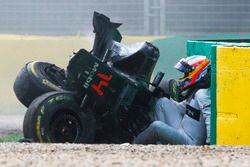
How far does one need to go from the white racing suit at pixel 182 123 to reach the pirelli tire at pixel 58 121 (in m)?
0.58

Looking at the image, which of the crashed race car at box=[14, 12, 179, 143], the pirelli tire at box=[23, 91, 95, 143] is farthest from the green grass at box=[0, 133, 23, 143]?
the pirelli tire at box=[23, 91, 95, 143]

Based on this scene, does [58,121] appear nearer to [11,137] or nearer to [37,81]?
[37,81]

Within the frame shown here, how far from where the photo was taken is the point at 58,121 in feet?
31.4

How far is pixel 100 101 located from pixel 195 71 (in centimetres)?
111

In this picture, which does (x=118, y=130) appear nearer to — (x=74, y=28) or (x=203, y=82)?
(x=203, y=82)

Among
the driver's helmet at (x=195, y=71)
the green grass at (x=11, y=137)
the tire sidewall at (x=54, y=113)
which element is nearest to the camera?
the tire sidewall at (x=54, y=113)

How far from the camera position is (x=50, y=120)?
9492 millimetres

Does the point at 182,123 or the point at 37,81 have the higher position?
the point at 37,81

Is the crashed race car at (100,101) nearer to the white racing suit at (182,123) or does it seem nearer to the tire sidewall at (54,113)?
the tire sidewall at (54,113)

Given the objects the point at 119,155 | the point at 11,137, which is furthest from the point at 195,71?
the point at 11,137

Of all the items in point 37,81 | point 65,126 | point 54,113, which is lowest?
point 65,126

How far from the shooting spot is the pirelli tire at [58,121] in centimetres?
948

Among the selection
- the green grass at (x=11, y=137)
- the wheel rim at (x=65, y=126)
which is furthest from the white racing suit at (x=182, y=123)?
the green grass at (x=11, y=137)

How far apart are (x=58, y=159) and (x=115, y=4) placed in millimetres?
8264
